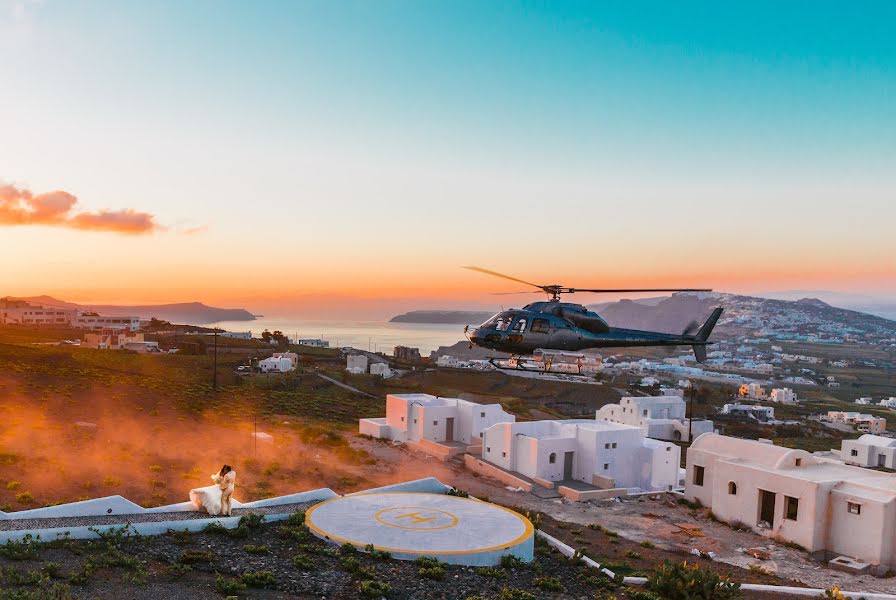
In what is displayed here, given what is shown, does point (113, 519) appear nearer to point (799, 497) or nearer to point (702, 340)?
point (799, 497)

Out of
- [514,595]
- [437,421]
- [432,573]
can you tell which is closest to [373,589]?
[432,573]

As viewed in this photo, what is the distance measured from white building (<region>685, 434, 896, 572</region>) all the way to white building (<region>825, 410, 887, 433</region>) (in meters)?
71.0

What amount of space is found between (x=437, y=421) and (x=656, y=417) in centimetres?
2943

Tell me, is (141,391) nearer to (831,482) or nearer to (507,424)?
(507,424)

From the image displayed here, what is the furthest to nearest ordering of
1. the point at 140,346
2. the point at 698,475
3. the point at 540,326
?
the point at 140,346 → the point at 698,475 → the point at 540,326

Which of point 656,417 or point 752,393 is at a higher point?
point 656,417

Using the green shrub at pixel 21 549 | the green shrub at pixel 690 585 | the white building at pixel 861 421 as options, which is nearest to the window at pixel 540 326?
the green shrub at pixel 690 585

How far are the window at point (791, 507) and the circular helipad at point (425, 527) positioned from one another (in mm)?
14076

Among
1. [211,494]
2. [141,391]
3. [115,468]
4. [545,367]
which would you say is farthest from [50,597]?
[141,391]

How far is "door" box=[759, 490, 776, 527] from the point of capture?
2852 cm

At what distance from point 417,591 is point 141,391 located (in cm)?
3920

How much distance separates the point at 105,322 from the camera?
132m

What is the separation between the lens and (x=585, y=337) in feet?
90.5

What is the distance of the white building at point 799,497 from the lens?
25.3 metres
